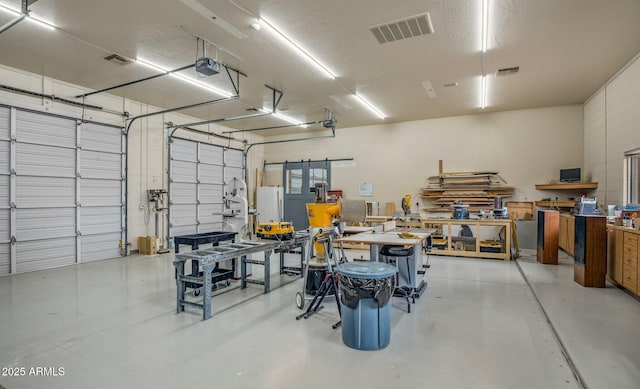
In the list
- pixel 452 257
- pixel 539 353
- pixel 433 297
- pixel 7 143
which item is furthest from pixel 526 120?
pixel 7 143

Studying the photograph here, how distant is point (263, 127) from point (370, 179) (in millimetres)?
3666

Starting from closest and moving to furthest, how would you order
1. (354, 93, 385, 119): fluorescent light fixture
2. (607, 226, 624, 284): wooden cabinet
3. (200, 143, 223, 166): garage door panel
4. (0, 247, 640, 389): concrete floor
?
(0, 247, 640, 389): concrete floor < (607, 226, 624, 284): wooden cabinet < (354, 93, 385, 119): fluorescent light fixture < (200, 143, 223, 166): garage door panel

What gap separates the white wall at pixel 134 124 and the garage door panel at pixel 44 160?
0.69 meters

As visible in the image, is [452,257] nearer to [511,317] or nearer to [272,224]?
[511,317]

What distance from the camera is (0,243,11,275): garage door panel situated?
17.1 ft

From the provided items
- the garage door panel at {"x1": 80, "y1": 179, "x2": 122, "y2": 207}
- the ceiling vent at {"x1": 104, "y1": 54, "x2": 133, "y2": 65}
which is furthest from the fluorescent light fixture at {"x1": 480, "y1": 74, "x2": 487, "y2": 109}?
the garage door panel at {"x1": 80, "y1": 179, "x2": 122, "y2": 207}

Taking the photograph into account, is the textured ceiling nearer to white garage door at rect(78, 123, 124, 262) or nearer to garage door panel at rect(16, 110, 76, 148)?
garage door panel at rect(16, 110, 76, 148)

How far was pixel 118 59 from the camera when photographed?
5.00 m

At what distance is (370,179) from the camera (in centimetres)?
966

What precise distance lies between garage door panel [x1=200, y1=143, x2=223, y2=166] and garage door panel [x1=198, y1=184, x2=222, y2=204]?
2.26 ft

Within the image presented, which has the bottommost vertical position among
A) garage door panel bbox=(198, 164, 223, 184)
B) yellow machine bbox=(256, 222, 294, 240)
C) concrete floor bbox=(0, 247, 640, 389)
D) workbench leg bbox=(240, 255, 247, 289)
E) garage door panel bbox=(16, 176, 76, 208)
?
concrete floor bbox=(0, 247, 640, 389)

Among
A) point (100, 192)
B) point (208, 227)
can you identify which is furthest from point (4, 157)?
point (208, 227)

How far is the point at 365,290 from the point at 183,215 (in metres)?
6.88

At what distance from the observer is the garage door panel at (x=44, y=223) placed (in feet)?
17.9
